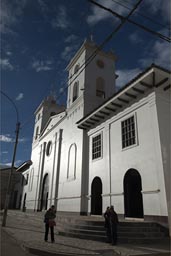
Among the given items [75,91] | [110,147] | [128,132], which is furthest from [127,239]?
[75,91]

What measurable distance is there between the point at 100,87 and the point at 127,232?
15262 millimetres

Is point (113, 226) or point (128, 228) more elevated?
point (113, 226)

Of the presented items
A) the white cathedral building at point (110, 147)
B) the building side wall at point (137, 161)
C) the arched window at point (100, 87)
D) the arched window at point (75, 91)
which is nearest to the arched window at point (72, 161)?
the white cathedral building at point (110, 147)

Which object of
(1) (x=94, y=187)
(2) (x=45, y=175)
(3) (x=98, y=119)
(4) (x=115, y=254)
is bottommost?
(4) (x=115, y=254)

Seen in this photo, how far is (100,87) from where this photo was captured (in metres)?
21.3

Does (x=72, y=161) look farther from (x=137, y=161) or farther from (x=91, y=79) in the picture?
(x=91, y=79)

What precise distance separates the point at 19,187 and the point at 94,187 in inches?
1067

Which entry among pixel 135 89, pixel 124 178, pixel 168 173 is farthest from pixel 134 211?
pixel 135 89

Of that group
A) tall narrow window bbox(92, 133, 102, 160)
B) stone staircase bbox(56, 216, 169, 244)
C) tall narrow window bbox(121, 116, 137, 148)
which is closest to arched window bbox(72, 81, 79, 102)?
tall narrow window bbox(92, 133, 102, 160)

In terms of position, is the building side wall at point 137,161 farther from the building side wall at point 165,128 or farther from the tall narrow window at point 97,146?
the tall narrow window at point 97,146

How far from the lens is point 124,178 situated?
41.3 ft

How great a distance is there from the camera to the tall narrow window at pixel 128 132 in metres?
12.8

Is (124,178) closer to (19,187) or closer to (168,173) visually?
(168,173)

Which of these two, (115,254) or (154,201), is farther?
(154,201)
